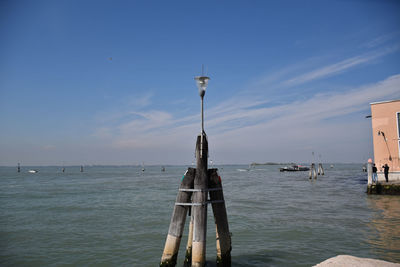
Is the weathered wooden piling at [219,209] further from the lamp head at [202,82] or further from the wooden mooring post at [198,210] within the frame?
the lamp head at [202,82]

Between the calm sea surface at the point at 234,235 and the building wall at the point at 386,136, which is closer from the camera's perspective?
the calm sea surface at the point at 234,235

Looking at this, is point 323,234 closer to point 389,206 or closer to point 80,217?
point 389,206

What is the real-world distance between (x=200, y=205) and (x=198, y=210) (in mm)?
124

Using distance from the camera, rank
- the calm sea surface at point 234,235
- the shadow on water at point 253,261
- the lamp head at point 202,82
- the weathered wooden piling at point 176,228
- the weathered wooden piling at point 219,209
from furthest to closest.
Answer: the calm sea surface at point 234,235, the shadow on water at point 253,261, the weathered wooden piling at point 219,209, the lamp head at point 202,82, the weathered wooden piling at point 176,228

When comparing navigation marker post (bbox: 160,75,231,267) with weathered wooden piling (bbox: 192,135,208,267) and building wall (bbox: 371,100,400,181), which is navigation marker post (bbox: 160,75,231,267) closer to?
weathered wooden piling (bbox: 192,135,208,267)

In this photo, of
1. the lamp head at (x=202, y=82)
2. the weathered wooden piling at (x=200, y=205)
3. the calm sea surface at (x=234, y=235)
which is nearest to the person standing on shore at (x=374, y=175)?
the calm sea surface at (x=234, y=235)

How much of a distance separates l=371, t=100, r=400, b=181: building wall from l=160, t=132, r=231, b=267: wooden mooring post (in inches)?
994

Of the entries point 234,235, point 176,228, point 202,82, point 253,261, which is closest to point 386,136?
point 234,235

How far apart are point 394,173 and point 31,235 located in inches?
1143

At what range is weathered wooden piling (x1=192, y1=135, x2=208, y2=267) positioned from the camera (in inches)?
254

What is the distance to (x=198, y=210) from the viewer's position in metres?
6.59

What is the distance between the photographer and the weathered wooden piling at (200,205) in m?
6.46

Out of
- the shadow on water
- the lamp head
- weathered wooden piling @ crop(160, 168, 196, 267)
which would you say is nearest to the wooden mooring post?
weathered wooden piling @ crop(160, 168, 196, 267)

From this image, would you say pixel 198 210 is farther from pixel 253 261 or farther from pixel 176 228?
pixel 253 261
